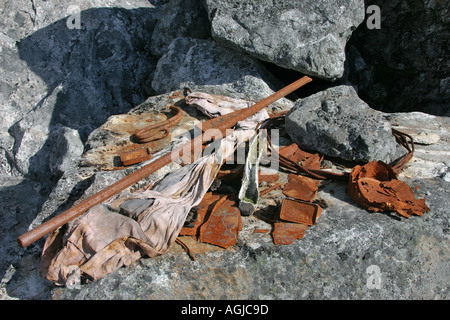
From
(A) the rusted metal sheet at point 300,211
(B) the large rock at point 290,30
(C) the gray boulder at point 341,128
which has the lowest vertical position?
(A) the rusted metal sheet at point 300,211

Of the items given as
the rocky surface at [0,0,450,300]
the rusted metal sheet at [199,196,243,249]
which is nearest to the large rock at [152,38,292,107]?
the rocky surface at [0,0,450,300]

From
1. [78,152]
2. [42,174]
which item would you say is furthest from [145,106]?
[42,174]

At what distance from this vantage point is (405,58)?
5195 millimetres

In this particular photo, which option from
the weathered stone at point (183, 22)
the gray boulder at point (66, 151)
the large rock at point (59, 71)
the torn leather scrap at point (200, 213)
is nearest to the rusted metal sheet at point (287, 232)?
the torn leather scrap at point (200, 213)

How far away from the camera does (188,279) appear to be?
92.4 inches

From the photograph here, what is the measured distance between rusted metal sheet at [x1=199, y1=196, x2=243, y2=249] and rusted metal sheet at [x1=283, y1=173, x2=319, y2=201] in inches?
20.3

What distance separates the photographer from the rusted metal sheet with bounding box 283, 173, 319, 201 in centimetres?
306

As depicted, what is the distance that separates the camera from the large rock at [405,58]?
4.91 metres

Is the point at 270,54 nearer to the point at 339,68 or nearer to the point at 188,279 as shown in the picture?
the point at 339,68

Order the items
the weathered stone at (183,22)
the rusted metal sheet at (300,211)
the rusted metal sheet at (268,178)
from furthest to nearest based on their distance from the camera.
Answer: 1. the weathered stone at (183,22)
2. the rusted metal sheet at (268,178)
3. the rusted metal sheet at (300,211)

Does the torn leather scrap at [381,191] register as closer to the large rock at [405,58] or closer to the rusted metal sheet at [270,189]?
the rusted metal sheet at [270,189]

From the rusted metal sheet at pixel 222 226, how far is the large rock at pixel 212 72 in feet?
6.69

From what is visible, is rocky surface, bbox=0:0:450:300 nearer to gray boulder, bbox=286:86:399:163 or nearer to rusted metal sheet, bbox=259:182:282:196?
rusted metal sheet, bbox=259:182:282:196

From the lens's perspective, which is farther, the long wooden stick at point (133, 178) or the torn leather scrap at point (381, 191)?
the torn leather scrap at point (381, 191)
